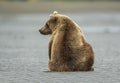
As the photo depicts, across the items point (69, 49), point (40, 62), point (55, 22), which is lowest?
point (40, 62)

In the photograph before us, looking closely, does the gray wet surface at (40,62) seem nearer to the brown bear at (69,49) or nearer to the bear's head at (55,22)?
the brown bear at (69,49)

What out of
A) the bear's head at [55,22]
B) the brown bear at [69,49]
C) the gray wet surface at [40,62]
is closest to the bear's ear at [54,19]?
the bear's head at [55,22]

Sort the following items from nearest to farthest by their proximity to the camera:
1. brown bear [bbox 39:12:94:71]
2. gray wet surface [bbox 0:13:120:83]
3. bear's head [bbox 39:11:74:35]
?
gray wet surface [bbox 0:13:120:83] < brown bear [bbox 39:12:94:71] < bear's head [bbox 39:11:74:35]

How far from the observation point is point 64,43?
1346 cm

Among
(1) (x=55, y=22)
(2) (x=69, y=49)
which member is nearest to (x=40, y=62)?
(1) (x=55, y=22)

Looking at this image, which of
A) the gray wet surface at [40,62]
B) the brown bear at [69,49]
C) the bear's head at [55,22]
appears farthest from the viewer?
the bear's head at [55,22]

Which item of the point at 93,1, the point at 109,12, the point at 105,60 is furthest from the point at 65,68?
the point at 93,1

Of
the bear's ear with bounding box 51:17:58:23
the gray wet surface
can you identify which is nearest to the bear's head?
the bear's ear with bounding box 51:17:58:23

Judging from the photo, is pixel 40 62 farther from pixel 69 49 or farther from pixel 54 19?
pixel 69 49

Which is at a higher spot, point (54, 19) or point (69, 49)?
point (54, 19)

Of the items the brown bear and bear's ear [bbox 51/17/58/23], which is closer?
the brown bear

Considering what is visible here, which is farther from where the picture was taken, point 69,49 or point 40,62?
point 40,62

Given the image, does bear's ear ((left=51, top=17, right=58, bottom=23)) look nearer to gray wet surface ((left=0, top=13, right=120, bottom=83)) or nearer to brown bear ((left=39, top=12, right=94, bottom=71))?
brown bear ((left=39, top=12, right=94, bottom=71))

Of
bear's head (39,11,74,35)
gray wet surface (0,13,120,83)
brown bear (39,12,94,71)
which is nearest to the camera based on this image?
gray wet surface (0,13,120,83)
